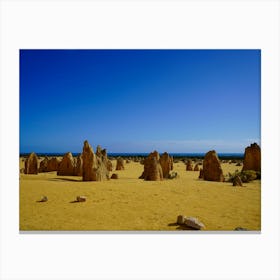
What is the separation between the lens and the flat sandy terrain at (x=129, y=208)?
6.46m

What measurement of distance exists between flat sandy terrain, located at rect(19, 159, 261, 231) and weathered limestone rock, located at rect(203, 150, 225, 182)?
132 inches

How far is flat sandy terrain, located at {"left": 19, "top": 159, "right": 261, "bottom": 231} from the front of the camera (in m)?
6.46

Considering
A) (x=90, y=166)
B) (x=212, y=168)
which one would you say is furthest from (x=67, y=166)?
(x=212, y=168)

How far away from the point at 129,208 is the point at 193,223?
1.78 metres

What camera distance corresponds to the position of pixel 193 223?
20.4 feet

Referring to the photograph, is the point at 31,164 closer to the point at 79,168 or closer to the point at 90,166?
the point at 79,168

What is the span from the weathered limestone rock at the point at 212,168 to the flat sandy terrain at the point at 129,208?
3.35 metres

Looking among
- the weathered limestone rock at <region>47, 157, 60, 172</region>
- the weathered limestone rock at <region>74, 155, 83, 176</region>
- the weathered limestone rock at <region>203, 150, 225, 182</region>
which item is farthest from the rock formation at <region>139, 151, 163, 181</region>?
A: the weathered limestone rock at <region>47, 157, 60, 172</region>

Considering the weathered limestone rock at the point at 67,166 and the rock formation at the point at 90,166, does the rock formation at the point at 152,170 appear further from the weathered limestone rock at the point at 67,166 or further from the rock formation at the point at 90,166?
the weathered limestone rock at the point at 67,166

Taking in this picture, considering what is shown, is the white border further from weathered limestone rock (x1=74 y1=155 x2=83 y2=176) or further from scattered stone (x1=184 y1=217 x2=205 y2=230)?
weathered limestone rock (x1=74 y1=155 x2=83 y2=176)
